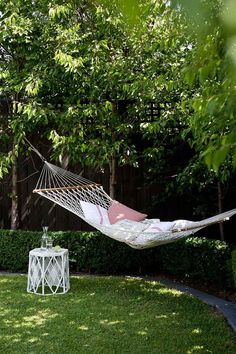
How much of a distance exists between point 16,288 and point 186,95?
2.11 meters

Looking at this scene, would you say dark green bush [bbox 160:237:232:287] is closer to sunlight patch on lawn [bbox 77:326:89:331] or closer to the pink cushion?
the pink cushion

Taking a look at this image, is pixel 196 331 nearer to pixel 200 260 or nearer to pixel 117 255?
pixel 200 260

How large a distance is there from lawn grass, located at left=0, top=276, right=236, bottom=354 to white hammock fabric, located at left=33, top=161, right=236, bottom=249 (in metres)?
0.50

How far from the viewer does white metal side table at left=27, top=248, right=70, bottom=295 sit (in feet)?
12.4

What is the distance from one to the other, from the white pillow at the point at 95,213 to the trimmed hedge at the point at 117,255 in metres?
0.50

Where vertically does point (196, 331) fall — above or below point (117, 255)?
below

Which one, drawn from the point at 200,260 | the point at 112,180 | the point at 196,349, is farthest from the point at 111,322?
the point at 112,180

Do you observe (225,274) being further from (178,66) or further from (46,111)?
(46,111)

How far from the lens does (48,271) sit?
3.82m

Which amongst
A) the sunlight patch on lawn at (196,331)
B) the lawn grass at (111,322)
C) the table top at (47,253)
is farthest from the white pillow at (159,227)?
the table top at (47,253)

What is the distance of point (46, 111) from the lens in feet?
14.0

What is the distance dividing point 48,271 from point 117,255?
75 centimetres

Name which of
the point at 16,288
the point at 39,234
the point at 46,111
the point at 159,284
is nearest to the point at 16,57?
the point at 46,111

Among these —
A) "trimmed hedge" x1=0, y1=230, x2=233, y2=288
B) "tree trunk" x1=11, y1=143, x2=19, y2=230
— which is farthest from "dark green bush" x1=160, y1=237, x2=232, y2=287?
"tree trunk" x1=11, y1=143, x2=19, y2=230
